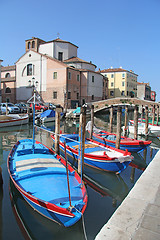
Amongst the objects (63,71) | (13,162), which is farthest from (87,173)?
(63,71)

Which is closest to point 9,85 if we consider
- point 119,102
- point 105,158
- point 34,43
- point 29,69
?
point 29,69

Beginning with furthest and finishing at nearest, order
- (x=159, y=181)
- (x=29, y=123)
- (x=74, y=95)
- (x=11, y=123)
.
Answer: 1. (x=74, y=95)
2. (x=29, y=123)
3. (x=11, y=123)
4. (x=159, y=181)

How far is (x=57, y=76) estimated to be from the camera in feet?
103

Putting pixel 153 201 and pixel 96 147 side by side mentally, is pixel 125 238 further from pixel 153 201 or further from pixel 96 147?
pixel 96 147

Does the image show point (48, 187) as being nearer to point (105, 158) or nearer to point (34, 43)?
point (105, 158)

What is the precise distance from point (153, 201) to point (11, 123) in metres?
17.9

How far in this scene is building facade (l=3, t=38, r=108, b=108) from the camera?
31.2 metres

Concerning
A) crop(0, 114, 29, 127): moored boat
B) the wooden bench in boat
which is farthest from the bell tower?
the wooden bench in boat

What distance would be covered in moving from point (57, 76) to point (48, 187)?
27.6 metres

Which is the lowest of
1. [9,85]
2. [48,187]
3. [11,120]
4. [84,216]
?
[84,216]

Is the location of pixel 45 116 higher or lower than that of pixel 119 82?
lower

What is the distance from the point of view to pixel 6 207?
5.73 metres

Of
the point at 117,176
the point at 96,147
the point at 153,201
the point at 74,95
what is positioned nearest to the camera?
the point at 153,201

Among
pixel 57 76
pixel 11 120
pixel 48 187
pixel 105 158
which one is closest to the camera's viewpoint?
pixel 48 187
